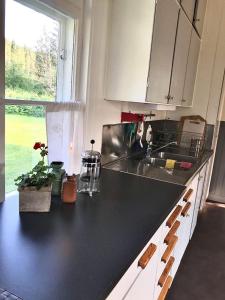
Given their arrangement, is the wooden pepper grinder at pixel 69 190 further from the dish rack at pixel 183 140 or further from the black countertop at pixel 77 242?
the dish rack at pixel 183 140

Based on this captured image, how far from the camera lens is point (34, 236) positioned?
3.22ft

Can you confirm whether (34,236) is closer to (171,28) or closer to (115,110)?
(115,110)

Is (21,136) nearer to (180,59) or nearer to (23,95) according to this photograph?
(23,95)

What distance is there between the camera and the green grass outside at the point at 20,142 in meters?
1.29

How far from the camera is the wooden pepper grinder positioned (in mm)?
1274

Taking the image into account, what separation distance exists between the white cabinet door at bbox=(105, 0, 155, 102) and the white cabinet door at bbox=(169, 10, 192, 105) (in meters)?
0.54

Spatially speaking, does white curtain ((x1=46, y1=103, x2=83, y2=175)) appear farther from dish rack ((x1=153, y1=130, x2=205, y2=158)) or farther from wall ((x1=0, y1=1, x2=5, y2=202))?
dish rack ((x1=153, y1=130, x2=205, y2=158))

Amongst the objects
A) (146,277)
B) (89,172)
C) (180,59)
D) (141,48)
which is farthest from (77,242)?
(180,59)

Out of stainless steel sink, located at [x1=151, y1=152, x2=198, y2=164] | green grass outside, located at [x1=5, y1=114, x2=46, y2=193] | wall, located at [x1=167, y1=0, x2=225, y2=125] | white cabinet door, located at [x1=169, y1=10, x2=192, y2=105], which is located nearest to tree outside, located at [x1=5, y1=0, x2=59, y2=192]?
green grass outside, located at [x1=5, y1=114, x2=46, y2=193]

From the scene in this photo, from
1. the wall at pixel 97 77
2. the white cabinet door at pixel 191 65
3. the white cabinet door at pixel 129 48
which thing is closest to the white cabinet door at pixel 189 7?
the white cabinet door at pixel 191 65

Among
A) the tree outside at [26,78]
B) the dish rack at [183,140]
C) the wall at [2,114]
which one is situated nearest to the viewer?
the wall at [2,114]

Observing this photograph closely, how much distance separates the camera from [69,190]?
1279 millimetres

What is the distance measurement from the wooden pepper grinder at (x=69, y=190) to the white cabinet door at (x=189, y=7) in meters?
1.56

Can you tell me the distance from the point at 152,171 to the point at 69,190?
92 centimetres
